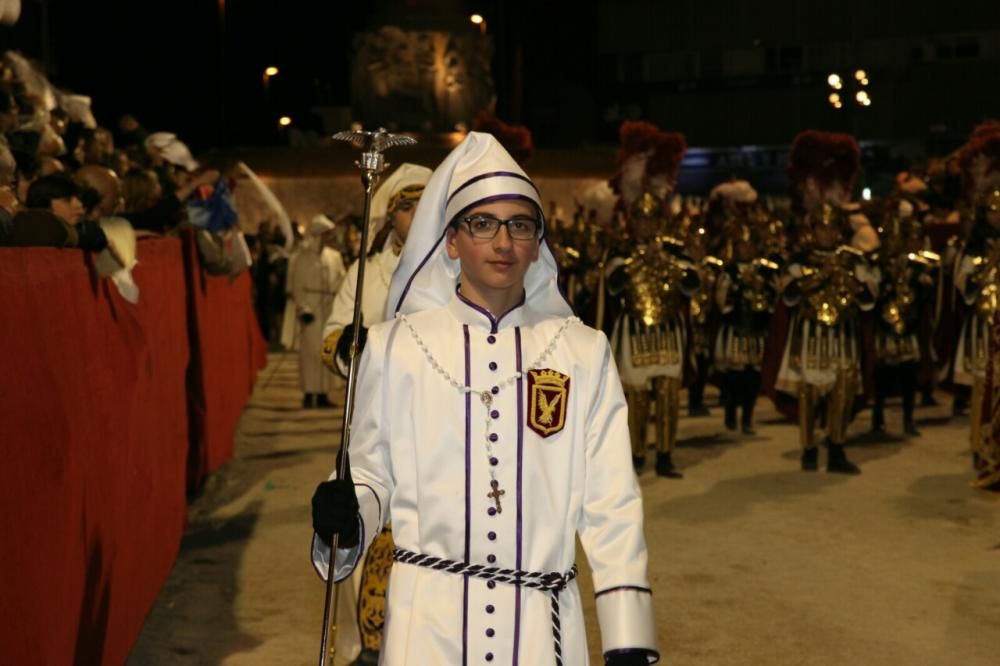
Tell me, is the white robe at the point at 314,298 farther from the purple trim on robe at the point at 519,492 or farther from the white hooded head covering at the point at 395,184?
the purple trim on robe at the point at 519,492

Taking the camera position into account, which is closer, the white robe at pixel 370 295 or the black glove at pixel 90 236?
the black glove at pixel 90 236

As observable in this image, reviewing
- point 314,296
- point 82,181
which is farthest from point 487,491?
point 314,296

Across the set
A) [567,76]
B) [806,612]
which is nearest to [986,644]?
[806,612]

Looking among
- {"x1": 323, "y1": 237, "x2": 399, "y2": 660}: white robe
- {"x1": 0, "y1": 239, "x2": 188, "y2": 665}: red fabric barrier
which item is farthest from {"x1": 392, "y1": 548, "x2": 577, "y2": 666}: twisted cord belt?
{"x1": 323, "y1": 237, "x2": 399, "y2": 660}: white robe

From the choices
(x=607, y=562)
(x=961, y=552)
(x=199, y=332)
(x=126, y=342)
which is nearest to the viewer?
(x=607, y=562)

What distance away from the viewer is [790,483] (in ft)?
37.6

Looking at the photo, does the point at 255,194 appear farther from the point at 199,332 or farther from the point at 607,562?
the point at 607,562

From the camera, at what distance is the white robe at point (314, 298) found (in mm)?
17047

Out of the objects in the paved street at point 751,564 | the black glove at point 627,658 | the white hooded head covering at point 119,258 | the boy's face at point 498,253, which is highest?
the boy's face at point 498,253

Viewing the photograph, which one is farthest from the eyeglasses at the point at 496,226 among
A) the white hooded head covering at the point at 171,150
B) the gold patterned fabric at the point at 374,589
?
the white hooded head covering at the point at 171,150

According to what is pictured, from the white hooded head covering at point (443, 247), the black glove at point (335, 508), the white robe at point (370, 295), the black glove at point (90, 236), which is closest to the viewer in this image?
the black glove at point (335, 508)

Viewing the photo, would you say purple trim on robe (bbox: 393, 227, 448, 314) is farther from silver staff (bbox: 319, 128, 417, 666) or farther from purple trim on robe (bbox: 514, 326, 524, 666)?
purple trim on robe (bbox: 514, 326, 524, 666)

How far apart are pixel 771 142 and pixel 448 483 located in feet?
147

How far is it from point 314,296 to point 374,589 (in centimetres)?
1199
